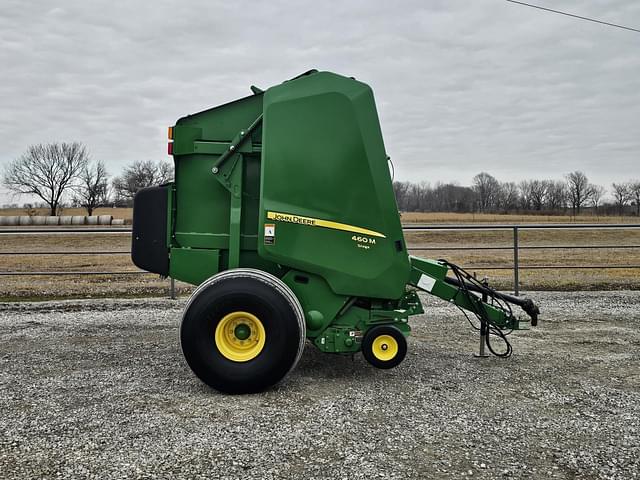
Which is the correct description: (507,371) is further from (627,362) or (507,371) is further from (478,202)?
(478,202)

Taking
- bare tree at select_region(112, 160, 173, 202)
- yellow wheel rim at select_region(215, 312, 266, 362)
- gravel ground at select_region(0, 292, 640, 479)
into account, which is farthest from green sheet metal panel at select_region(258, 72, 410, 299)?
bare tree at select_region(112, 160, 173, 202)

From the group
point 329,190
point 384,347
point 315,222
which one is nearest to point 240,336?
point 315,222

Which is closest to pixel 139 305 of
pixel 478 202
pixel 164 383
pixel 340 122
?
pixel 164 383

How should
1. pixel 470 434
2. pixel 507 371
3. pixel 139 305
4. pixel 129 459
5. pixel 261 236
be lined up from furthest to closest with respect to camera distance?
1. pixel 139 305
2. pixel 507 371
3. pixel 261 236
4. pixel 470 434
5. pixel 129 459

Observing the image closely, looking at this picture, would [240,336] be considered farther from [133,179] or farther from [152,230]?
[133,179]

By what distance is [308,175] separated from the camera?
4.62 m

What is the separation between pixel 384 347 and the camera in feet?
15.5

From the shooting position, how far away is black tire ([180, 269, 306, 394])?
4.36 metres

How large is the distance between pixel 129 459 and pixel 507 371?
3385mm

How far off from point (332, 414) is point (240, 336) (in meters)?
0.98

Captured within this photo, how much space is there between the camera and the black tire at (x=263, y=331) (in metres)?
4.36

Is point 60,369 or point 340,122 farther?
point 60,369

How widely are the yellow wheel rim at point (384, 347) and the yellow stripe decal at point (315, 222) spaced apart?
88cm

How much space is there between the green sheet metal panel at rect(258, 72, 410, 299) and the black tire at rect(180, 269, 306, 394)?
0.42 meters
